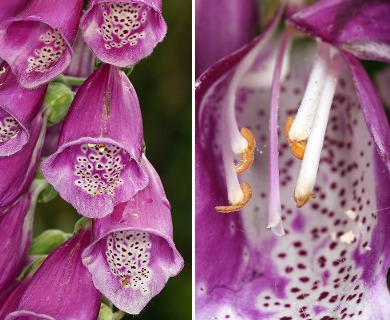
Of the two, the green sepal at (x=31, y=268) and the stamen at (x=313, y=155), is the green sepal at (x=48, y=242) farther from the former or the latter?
the stamen at (x=313, y=155)

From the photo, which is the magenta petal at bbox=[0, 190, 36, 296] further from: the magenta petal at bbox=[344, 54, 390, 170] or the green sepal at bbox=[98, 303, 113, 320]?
the magenta petal at bbox=[344, 54, 390, 170]

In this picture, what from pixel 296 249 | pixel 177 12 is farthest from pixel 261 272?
pixel 177 12

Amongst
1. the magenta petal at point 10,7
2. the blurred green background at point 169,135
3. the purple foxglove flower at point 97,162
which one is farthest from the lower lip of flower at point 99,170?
the blurred green background at point 169,135

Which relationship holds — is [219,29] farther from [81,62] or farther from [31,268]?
[31,268]

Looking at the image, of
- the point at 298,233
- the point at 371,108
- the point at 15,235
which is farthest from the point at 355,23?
the point at 15,235

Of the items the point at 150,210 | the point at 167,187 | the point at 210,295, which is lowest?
the point at 167,187

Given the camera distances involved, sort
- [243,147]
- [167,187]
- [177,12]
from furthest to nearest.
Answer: [167,187] → [177,12] → [243,147]

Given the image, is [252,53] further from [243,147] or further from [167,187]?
[167,187]
